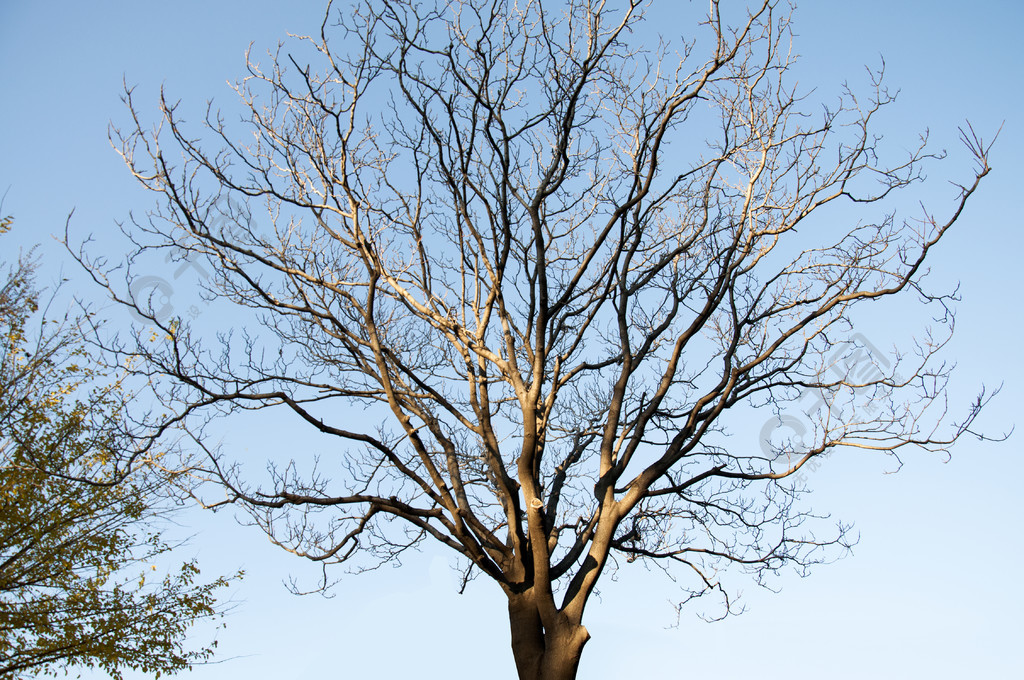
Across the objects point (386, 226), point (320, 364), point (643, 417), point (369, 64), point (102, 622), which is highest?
point (369, 64)

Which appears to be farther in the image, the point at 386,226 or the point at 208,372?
the point at 386,226

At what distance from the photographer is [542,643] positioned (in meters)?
5.68

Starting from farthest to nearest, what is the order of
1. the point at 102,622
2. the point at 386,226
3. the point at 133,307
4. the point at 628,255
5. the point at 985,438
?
the point at 102,622 → the point at 386,226 → the point at 628,255 → the point at 133,307 → the point at 985,438

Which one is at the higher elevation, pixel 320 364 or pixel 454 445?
A: pixel 320 364

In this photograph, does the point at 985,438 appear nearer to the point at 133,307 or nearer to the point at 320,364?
the point at 320,364

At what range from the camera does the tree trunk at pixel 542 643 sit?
215 inches

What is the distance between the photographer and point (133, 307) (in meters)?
6.27

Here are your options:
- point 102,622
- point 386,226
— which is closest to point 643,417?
point 386,226

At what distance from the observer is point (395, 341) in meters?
7.62

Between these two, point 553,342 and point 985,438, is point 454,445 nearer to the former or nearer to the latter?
point 553,342

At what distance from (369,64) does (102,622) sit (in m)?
7.90

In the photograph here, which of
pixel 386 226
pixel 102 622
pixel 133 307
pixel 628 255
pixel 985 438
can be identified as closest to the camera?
pixel 985 438

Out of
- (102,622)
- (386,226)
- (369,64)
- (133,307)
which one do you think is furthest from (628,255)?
(102,622)

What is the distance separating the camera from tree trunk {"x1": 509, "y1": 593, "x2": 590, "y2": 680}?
5473 millimetres
